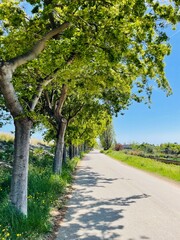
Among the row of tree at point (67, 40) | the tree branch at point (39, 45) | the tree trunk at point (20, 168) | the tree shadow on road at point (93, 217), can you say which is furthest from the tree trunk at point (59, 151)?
the tree branch at point (39, 45)

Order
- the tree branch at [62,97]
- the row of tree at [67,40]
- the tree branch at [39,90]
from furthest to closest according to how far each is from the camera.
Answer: the tree branch at [62,97]
the tree branch at [39,90]
the row of tree at [67,40]

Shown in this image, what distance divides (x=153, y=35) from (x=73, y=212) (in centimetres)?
572

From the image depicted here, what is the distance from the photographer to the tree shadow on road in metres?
7.26

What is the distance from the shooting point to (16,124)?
8.02m

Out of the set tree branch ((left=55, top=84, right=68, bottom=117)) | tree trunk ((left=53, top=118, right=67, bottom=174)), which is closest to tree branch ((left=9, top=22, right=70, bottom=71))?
tree branch ((left=55, top=84, right=68, bottom=117))

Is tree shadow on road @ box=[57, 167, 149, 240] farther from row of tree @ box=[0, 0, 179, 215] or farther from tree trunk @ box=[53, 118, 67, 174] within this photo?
tree trunk @ box=[53, 118, 67, 174]

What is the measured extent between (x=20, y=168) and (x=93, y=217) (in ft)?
8.84

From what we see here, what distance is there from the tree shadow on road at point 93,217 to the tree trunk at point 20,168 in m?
1.24

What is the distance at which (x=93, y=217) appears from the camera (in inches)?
352

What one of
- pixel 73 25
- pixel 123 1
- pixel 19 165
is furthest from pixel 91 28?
pixel 19 165

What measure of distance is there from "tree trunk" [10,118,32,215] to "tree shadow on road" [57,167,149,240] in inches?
49.0

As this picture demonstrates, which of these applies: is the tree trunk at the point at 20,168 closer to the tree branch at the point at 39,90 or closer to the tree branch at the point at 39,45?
the tree branch at the point at 39,90

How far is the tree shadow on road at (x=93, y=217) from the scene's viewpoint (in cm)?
726

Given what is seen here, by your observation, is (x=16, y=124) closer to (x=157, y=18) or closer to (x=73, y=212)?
(x=73, y=212)
